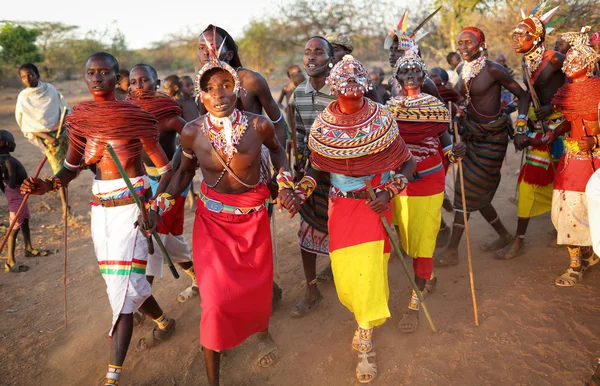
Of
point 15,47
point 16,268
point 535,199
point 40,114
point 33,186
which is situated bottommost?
point 16,268

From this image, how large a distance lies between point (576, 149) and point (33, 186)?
15.0 feet

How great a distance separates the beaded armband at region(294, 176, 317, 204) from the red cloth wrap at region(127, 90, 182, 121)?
1.58 meters

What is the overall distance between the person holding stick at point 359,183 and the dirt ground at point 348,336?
Result: 484 mm

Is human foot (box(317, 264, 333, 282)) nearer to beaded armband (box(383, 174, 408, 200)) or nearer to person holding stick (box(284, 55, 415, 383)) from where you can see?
person holding stick (box(284, 55, 415, 383))

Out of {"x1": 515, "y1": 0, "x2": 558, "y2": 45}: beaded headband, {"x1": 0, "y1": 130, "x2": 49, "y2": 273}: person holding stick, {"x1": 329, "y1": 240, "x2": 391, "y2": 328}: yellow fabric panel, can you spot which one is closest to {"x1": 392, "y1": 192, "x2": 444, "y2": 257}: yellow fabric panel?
{"x1": 329, "y1": 240, "x2": 391, "y2": 328}: yellow fabric panel

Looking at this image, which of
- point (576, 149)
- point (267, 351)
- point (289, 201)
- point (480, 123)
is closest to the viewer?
point (289, 201)

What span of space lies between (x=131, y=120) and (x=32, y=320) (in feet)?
8.72

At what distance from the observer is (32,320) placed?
177 inches

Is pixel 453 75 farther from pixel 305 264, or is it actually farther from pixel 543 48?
pixel 305 264

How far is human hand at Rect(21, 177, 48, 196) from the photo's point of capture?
3.21m

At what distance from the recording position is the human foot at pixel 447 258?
4.97 meters

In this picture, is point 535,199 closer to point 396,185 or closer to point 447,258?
point 447,258

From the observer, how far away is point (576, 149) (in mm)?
4117

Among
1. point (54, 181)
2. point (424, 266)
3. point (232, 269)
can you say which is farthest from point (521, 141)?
point (54, 181)
